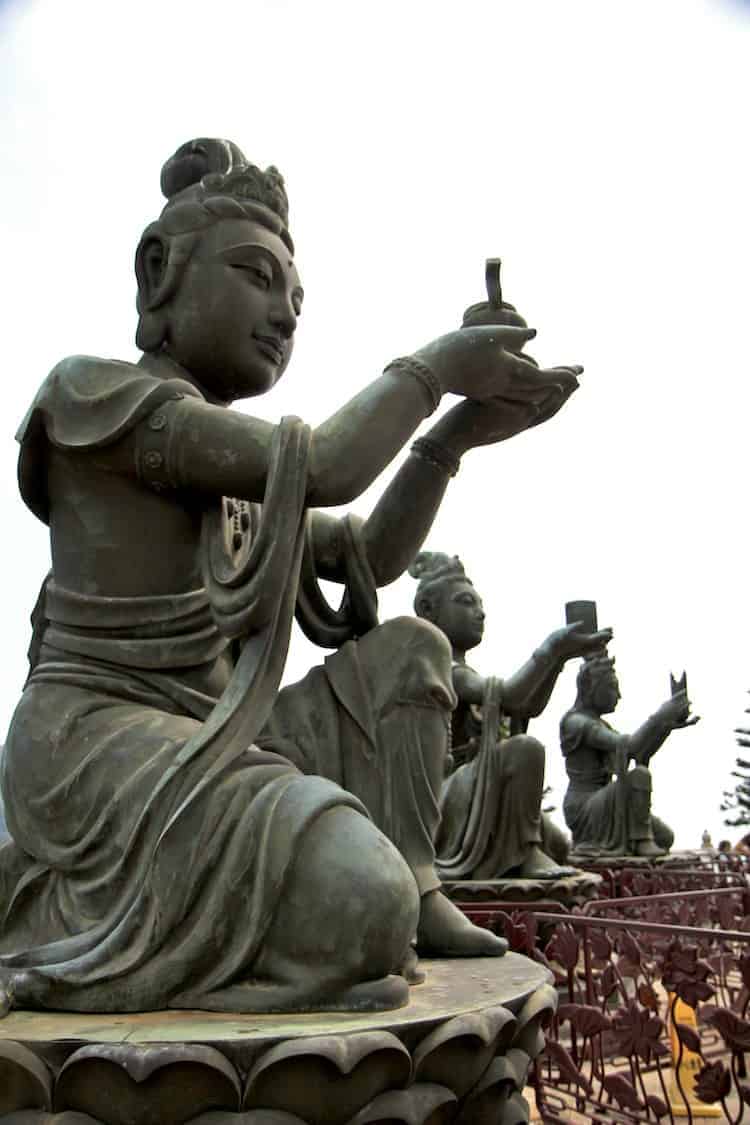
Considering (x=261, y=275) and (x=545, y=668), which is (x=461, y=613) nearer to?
(x=545, y=668)

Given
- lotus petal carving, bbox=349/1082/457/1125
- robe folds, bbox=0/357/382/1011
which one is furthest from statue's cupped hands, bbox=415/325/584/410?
lotus petal carving, bbox=349/1082/457/1125

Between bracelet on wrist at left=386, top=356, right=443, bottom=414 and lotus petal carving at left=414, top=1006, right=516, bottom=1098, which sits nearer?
lotus petal carving at left=414, top=1006, right=516, bottom=1098

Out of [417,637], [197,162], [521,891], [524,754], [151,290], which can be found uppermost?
[197,162]

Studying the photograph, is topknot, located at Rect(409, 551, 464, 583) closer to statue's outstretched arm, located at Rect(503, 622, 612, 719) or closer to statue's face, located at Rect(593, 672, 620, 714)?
statue's outstretched arm, located at Rect(503, 622, 612, 719)

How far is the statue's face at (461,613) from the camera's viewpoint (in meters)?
7.14

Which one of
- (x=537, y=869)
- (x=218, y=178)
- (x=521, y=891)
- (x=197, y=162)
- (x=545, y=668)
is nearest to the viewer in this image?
(x=218, y=178)

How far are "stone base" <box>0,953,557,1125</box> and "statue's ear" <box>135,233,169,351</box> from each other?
1862 mm

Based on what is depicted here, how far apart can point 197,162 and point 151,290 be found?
427mm

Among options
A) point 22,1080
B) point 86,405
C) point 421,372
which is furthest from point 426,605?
point 22,1080

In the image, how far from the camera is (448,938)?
2707 millimetres

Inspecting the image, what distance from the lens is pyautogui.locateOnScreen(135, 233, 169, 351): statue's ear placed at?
9.69 ft

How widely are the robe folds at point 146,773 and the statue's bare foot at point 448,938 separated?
62 cm

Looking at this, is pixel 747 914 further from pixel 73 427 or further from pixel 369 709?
pixel 73 427

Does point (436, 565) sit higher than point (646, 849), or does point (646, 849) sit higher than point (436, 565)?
point (436, 565)
